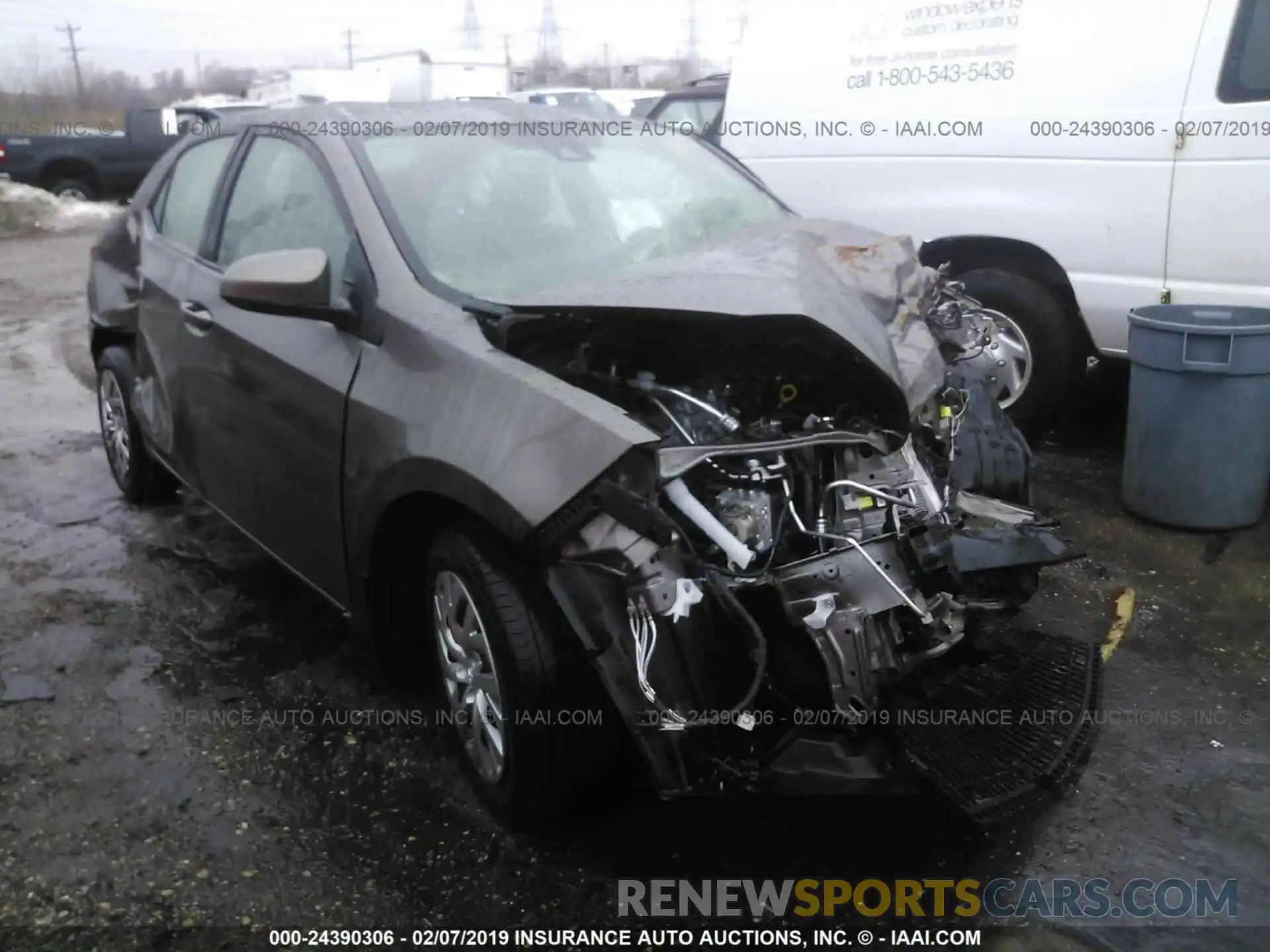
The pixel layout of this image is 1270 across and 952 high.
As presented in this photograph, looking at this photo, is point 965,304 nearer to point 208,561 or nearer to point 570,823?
point 570,823

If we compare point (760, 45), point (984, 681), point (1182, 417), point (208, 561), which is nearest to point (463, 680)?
point (984, 681)

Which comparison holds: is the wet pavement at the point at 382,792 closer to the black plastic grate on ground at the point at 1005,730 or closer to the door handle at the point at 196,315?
the black plastic grate on ground at the point at 1005,730

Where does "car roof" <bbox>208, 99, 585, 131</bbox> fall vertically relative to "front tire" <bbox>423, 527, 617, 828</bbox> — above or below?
above

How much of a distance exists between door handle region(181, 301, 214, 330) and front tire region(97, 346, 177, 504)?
3.49ft

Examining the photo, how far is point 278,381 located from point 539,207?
93 cm

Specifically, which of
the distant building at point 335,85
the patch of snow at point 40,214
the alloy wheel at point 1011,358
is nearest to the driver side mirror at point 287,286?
the alloy wheel at point 1011,358

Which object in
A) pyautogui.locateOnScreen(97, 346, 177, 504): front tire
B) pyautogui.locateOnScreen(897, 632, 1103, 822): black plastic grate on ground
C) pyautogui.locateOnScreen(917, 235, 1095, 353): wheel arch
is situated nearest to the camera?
pyautogui.locateOnScreen(897, 632, 1103, 822): black plastic grate on ground

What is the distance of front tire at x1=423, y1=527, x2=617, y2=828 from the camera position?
255cm

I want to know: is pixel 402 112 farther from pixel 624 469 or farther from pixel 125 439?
pixel 125 439

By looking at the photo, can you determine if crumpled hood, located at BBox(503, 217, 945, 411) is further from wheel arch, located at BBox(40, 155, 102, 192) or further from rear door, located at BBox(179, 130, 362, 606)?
Answer: wheel arch, located at BBox(40, 155, 102, 192)

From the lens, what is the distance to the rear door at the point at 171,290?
3.99 metres

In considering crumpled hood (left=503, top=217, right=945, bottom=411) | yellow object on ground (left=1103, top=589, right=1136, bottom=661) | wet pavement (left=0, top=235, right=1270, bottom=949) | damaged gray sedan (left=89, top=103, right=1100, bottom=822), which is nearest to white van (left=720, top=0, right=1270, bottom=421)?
wet pavement (left=0, top=235, right=1270, bottom=949)

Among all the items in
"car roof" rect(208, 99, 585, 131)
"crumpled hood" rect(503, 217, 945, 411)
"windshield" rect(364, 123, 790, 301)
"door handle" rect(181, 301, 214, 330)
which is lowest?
"door handle" rect(181, 301, 214, 330)

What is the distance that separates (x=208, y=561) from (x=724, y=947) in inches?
116
